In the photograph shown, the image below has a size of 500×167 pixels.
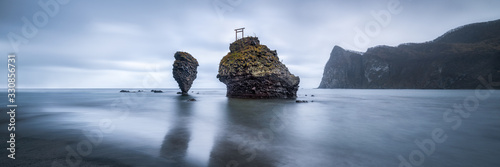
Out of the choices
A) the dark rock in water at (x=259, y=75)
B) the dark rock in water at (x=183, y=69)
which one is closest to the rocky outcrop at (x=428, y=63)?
the dark rock in water at (x=259, y=75)

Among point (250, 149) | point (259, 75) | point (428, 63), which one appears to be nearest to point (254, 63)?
point (259, 75)

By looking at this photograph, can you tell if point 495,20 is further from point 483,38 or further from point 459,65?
point 459,65

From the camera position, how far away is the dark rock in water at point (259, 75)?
112 feet

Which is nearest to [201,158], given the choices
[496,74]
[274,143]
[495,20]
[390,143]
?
[274,143]

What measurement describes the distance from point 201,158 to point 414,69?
176766 mm

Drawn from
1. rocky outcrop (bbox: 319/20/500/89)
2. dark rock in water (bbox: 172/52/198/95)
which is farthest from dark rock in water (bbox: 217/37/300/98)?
rocky outcrop (bbox: 319/20/500/89)

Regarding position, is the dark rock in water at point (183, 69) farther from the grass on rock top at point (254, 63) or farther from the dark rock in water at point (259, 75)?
the grass on rock top at point (254, 63)

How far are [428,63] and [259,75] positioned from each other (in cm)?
14936

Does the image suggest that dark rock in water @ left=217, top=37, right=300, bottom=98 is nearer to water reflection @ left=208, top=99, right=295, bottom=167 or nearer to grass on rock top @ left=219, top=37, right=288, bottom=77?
grass on rock top @ left=219, top=37, right=288, bottom=77

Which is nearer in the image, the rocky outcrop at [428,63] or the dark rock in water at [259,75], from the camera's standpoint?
the dark rock in water at [259,75]

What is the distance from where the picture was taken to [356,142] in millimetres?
7562

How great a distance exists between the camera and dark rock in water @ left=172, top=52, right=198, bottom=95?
5327 cm

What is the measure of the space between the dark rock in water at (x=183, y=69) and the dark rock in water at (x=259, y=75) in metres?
20.3

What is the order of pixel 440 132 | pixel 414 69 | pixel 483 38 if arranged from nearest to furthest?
pixel 440 132, pixel 483 38, pixel 414 69
